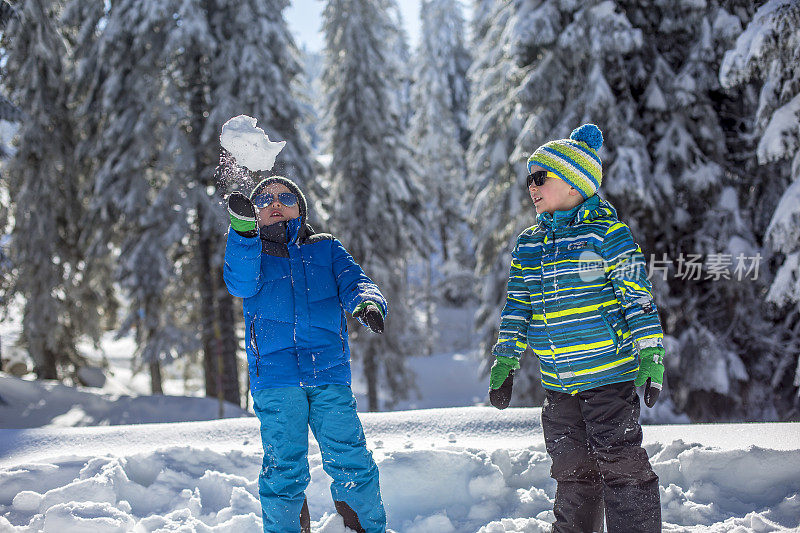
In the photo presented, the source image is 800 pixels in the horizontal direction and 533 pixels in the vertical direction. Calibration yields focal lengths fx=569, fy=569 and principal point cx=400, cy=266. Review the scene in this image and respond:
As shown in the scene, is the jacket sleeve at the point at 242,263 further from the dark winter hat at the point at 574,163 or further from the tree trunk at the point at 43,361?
the tree trunk at the point at 43,361

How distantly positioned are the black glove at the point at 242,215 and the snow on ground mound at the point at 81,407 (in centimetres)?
709

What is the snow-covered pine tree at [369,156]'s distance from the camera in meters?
15.2

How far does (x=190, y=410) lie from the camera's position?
9.72 meters

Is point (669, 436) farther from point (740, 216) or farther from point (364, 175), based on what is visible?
point (364, 175)

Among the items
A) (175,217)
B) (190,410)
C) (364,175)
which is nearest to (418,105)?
(364,175)

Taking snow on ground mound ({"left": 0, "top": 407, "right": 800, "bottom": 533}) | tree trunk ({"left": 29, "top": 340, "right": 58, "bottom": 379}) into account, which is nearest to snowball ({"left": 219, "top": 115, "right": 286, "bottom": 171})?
snow on ground mound ({"left": 0, "top": 407, "right": 800, "bottom": 533})

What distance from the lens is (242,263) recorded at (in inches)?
106

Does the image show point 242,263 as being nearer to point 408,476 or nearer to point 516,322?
point 516,322

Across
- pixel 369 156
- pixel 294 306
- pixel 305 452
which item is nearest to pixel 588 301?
pixel 294 306

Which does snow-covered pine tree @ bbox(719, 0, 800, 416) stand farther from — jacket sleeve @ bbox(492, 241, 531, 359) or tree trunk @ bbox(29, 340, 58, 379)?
tree trunk @ bbox(29, 340, 58, 379)

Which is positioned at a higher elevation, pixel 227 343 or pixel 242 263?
pixel 242 263

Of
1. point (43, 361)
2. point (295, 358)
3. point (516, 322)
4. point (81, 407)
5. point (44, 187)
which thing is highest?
point (44, 187)

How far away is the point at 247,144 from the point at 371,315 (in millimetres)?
1184

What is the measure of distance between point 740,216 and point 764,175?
3.27 feet
